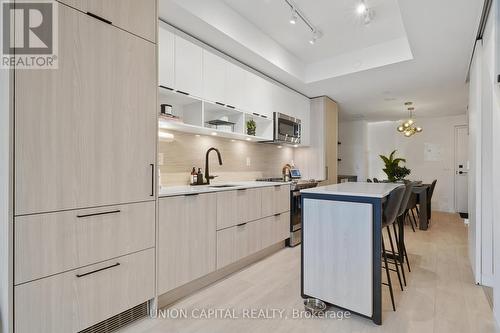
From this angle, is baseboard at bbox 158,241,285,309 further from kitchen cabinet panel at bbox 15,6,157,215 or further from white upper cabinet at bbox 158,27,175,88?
white upper cabinet at bbox 158,27,175,88

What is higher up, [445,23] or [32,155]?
[445,23]

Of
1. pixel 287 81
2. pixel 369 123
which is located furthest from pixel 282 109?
pixel 369 123

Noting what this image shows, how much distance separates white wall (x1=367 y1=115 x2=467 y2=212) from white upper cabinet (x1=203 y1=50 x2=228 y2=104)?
20.0 ft

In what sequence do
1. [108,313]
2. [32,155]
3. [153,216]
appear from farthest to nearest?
[153,216] → [108,313] → [32,155]

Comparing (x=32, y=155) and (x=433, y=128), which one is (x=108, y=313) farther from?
(x=433, y=128)

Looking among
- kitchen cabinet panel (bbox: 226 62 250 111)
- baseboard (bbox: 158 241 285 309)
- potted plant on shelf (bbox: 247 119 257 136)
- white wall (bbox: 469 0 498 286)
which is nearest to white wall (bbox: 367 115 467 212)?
white wall (bbox: 469 0 498 286)

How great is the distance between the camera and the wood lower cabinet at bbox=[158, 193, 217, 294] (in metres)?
1.92

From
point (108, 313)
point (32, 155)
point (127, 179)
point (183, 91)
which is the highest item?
point (183, 91)

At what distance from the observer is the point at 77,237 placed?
146 cm

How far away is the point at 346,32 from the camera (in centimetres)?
301

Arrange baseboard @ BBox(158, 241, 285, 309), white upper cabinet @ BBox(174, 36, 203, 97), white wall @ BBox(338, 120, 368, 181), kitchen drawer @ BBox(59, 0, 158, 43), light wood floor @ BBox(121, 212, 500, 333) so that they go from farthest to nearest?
white wall @ BBox(338, 120, 368, 181) → white upper cabinet @ BBox(174, 36, 203, 97) → baseboard @ BBox(158, 241, 285, 309) → light wood floor @ BBox(121, 212, 500, 333) → kitchen drawer @ BBox(59, 0, 158, 43)

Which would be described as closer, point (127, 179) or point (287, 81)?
point (127, 179)

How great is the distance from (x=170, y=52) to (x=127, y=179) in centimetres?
126

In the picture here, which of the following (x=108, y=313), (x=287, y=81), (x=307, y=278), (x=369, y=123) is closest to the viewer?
(x=108, y=313)
